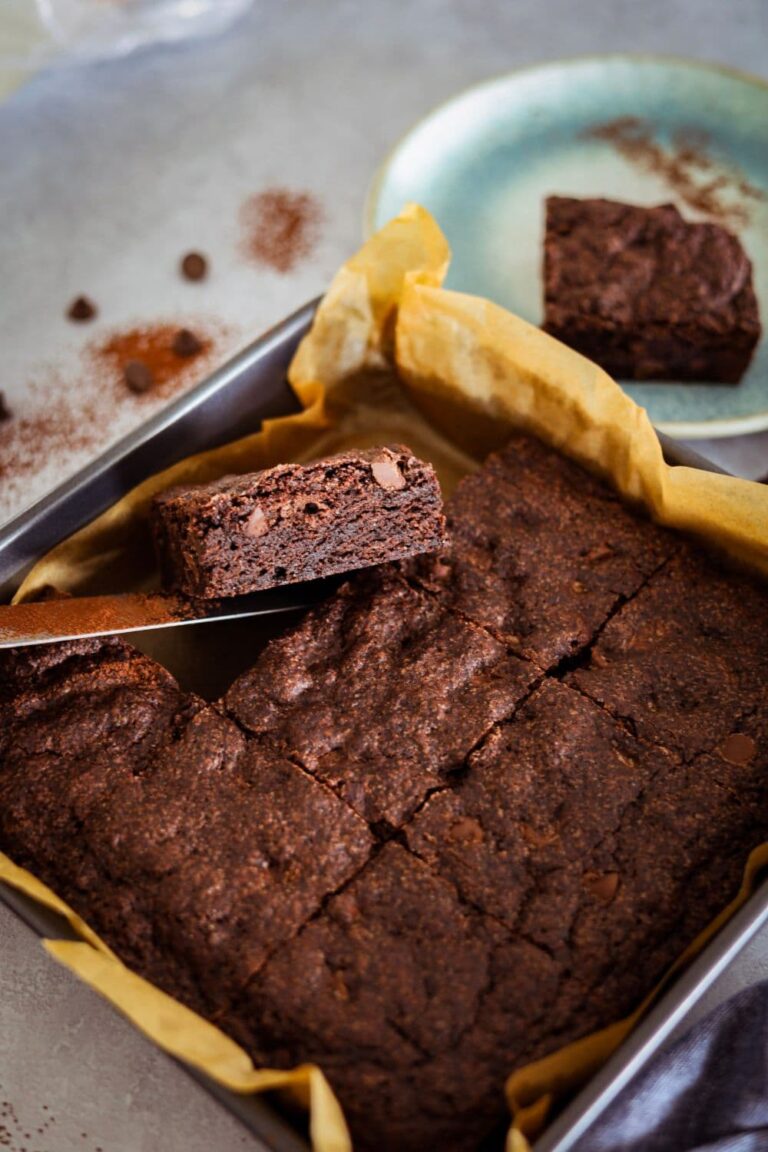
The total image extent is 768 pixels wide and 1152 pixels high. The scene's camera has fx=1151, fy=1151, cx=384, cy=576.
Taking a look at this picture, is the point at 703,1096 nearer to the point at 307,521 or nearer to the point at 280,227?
the point at 307,521

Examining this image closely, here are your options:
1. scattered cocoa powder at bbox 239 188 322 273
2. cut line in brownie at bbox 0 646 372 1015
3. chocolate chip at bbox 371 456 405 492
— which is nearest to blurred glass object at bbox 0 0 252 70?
scattered cocoa powder at bbox 239 188 322 273

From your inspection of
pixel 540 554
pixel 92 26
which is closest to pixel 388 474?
pixel 540 554

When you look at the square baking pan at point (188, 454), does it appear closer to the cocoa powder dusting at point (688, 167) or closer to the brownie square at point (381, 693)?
the brownie square at point (381, 693)

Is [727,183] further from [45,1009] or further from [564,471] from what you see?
[45,1009]

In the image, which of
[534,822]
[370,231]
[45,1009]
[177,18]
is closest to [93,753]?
[45,1009]

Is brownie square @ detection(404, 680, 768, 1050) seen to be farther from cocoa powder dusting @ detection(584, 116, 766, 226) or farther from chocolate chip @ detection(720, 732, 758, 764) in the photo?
cocoa powder dusting @ detection(584, 116, 766, 226)
